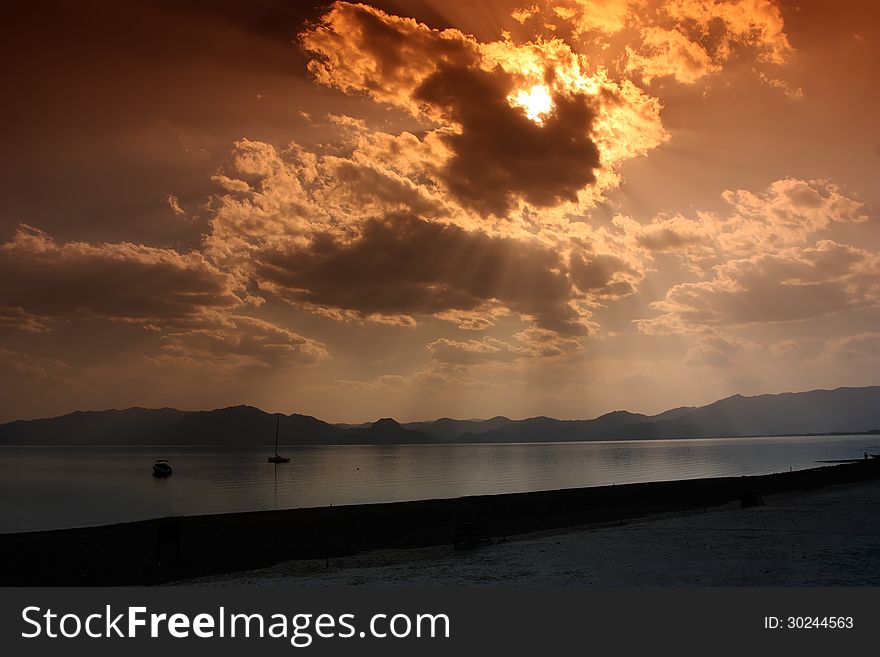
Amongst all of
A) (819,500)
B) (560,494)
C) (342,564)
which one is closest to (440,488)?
(560,494)

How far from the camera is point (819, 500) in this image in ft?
110

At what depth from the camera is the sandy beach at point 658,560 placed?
52.5 feet

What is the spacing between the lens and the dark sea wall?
25.9 meters

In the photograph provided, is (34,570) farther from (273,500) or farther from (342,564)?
(273,500)

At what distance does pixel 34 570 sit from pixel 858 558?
101ft

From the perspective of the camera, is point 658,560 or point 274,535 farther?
point 274,535

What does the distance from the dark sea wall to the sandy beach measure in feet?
12.2

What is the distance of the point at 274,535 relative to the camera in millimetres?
36188

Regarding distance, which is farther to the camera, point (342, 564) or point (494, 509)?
point (494, 509)

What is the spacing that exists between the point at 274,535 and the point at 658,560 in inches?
963

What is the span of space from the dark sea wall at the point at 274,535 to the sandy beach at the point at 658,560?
146 inches

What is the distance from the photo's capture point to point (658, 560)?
18234 millimetres

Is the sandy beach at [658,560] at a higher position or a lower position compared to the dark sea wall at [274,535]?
higher

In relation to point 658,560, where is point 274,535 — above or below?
below
